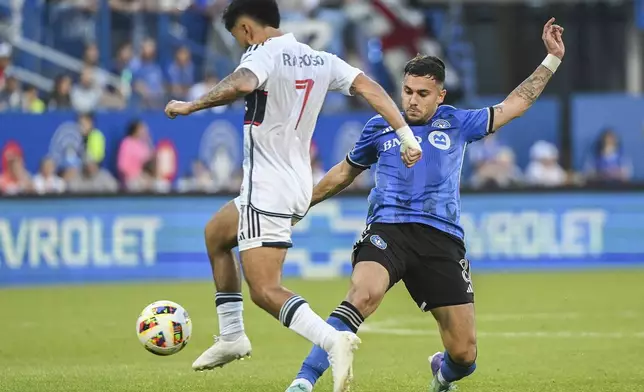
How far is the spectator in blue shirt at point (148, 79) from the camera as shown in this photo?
21656 mm

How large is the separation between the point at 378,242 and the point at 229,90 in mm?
1462

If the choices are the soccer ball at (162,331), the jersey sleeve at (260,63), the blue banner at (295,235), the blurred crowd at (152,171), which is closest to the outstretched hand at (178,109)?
the jersey sleeve at (260,63)

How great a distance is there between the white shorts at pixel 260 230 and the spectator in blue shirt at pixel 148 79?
1408 cm

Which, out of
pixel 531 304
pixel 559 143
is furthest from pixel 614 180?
pixel 531 304

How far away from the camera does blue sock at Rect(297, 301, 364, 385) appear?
7617 millimetres

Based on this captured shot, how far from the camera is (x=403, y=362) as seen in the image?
10656 millimetres

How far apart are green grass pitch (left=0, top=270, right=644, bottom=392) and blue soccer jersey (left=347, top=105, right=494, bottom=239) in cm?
129

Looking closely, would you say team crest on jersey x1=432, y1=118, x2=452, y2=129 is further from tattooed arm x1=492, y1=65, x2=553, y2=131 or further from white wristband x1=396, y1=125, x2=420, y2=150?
white wristband x1=396, y1=125, x2=420, y2=150

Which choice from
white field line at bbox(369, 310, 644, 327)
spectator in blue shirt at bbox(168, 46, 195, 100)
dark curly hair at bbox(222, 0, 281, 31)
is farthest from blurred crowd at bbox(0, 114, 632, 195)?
dark curly hair at bbox(222, 0, 281, 31)

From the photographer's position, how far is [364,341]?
12.4m

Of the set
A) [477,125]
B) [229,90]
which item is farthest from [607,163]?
[229,90]

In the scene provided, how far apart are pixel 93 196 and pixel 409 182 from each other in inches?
459

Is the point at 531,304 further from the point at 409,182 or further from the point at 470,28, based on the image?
the point at 470,28

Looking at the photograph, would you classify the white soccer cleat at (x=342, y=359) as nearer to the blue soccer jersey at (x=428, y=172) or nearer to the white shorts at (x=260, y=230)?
the white shorts at (x=260, y=230)
